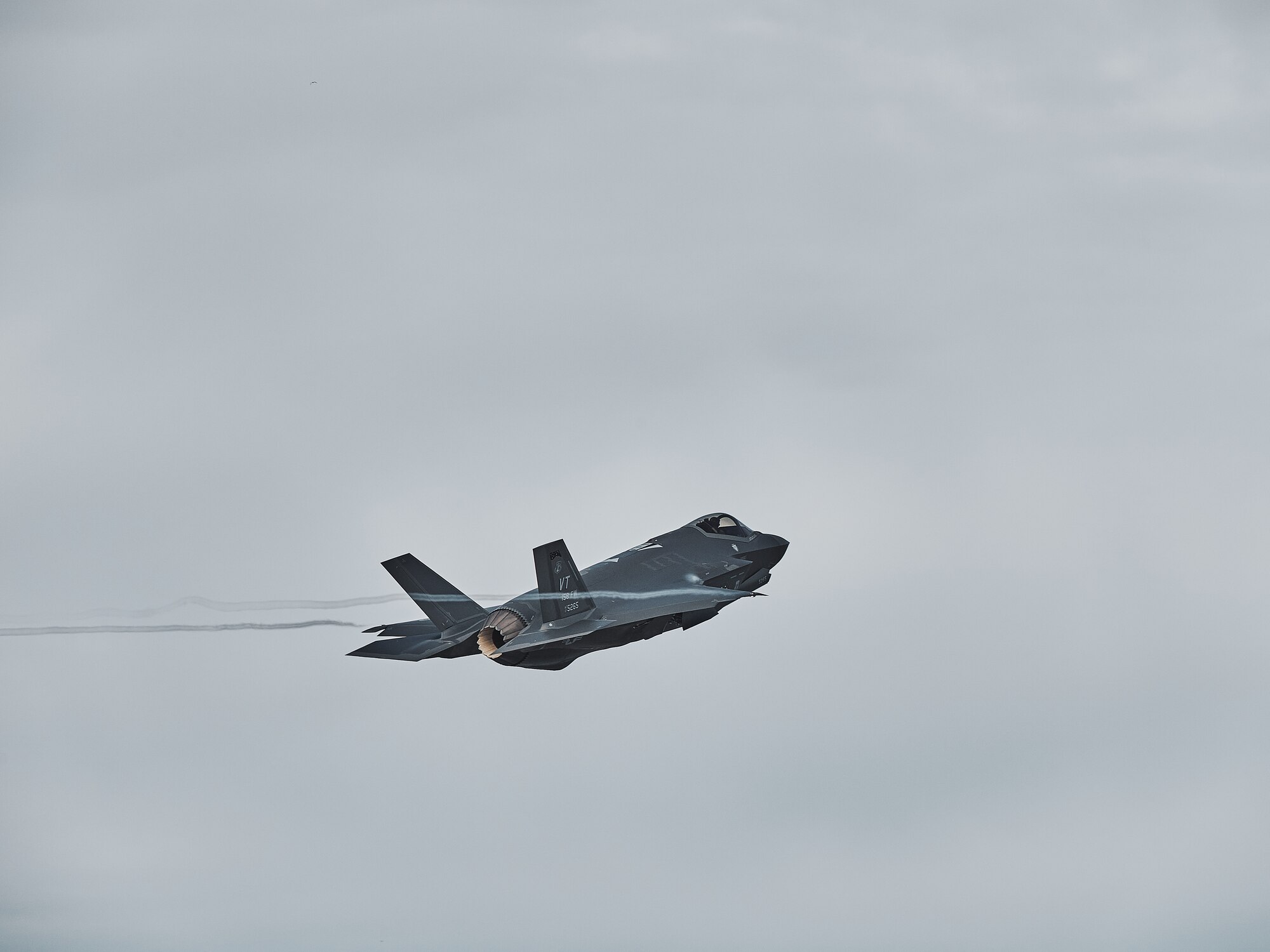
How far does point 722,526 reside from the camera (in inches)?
2766

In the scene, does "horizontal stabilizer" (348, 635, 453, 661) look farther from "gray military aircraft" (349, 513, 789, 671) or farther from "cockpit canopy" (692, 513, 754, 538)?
"cockpit canopy" (692, 513, 754, 538)

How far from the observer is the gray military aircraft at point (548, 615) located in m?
59.0

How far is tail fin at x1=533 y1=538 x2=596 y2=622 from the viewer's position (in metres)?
58.9

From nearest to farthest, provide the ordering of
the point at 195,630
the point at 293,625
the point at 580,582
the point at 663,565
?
the point at 195,630
the point at 293,625
the point at 580,582
the point at 663,565

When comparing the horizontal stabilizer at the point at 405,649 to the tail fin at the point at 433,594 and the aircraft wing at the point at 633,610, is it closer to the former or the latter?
the tail fin at the point at 433,594

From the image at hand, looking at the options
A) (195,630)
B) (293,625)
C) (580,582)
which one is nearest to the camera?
(195,630)

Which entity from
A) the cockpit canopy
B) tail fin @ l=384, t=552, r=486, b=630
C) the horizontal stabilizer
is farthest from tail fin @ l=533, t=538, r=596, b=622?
the cockpit canopy

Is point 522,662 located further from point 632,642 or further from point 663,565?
point 663,565

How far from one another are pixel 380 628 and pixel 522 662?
6.72 meters

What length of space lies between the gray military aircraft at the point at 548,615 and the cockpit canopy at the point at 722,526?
5.57 m

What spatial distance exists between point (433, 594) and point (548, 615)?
4860 millimetres

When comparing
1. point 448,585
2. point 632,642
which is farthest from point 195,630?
point 632,642

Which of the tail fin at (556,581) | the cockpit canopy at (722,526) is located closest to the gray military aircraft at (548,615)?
the tail fin at (556,581)

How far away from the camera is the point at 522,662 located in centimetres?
5994
